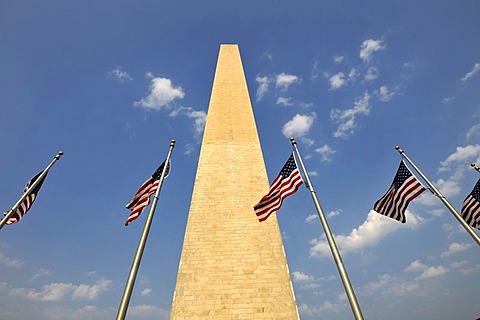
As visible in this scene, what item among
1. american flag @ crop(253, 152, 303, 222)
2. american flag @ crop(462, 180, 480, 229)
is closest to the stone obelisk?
american flag @ crop(253, 152, 303, 222)

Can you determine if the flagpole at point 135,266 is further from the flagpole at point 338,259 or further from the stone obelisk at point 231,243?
the stone obelisk at point 231,243

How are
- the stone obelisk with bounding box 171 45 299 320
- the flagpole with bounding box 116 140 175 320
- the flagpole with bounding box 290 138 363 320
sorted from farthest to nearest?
the stone obelisk with bounding box 171 45 299 320 → the flagpole with bounding box 290 138 363 320 → the flagpole with bounding box 116 140 175 320

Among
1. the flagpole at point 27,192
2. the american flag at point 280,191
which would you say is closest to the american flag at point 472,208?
the american flag at point 280,191

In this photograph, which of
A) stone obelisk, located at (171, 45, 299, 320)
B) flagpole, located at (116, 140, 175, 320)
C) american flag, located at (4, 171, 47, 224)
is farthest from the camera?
stone obelisk, located at (171, 45, 299, 320)

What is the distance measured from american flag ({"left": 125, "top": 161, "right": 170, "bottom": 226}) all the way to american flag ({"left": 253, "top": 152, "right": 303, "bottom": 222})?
275 centimetres

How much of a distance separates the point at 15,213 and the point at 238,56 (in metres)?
18.8

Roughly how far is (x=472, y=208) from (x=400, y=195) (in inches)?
109

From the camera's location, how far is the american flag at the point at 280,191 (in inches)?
284

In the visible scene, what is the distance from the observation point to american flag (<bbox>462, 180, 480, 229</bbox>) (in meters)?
8.18

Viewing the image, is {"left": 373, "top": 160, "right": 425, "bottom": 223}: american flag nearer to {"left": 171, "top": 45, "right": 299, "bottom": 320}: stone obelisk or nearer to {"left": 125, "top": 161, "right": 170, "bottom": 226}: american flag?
{"left": 171, "top": 45, "right": 299, "bottom": 320}: stone obelisk

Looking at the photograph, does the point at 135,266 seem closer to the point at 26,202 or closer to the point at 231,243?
the point at 26,202

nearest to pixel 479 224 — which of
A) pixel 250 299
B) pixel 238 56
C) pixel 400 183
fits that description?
pixel 400 183

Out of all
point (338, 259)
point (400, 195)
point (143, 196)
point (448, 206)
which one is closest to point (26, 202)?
point (143, 196)

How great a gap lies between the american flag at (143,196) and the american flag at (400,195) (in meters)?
6.35
